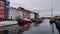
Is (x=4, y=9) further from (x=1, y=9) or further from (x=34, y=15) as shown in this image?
(x=34, y=15)

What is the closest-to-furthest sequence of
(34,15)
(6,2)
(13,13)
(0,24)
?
(0,24)
(6,2)
(13,13)
(34,15)

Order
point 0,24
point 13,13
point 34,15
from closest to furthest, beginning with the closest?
point 0,24 → point 13,13 → point 34,15

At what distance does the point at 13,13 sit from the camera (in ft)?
298

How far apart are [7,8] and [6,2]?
317 cm

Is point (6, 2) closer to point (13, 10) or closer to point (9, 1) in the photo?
point (9, 1)

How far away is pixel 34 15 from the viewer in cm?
12862

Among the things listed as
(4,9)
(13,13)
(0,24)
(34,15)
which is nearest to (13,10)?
(13,13)

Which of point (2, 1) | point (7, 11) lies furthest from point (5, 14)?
point (2, 1)

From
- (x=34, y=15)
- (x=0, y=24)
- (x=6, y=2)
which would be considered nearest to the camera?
(x=0, y=24)

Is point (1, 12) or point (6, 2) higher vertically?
point (6, 2)

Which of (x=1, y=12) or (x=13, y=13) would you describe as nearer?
(x=1, y=12)

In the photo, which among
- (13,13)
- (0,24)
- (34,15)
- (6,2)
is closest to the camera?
(0,24)

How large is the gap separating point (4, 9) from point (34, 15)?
56.7 metres

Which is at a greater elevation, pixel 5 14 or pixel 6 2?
pixel 6 2
